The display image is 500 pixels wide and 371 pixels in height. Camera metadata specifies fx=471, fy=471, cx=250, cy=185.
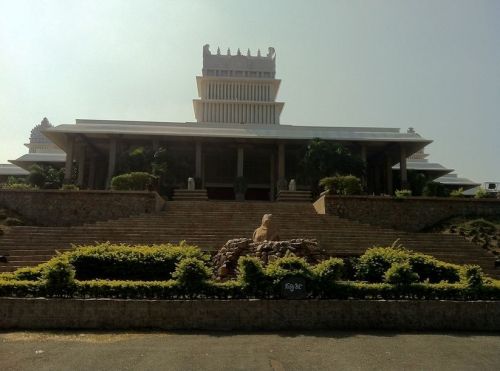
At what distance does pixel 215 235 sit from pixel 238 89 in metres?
27.8

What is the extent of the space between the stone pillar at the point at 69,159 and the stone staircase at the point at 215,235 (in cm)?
1142

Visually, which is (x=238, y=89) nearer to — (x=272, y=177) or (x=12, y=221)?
(x=272, y=177)

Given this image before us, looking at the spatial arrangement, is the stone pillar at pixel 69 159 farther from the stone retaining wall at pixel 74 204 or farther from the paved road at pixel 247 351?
the paved road at pixel 247 351

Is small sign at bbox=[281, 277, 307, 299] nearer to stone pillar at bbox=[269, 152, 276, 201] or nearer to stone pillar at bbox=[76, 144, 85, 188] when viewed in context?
stone pillar at bbox=[269, 152, 276, 201]

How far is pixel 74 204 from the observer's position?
1936 centimetres

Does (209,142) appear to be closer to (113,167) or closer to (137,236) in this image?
(113,167)

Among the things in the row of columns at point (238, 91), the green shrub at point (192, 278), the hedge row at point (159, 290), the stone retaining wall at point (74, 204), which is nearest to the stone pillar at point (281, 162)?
the stone retaining wall at point (74, 204)

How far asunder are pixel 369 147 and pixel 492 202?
1160 cm

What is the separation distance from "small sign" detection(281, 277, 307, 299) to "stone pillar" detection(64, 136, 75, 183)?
2246cm

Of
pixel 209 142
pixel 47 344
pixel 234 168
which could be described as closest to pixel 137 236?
pixel 47 344

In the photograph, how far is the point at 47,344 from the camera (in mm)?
6402

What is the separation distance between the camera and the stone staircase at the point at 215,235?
13.4 meters

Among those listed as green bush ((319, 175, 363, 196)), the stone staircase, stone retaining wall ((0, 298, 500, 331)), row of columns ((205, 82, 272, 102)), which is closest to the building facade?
row of columns ((205, 82, 272, 102))

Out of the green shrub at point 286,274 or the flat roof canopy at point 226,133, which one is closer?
the green shrub at point 286,274
